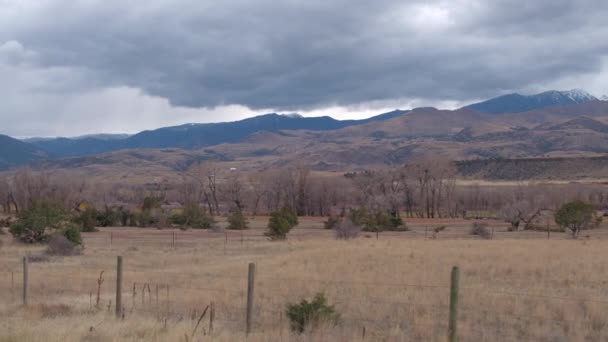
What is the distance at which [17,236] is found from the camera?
4300cm

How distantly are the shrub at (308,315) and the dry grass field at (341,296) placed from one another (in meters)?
0.23

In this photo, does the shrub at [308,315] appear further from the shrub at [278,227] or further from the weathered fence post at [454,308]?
the shrub at [278,227]

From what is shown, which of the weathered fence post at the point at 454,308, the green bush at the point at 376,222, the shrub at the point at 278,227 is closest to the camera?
the weathered fence post at the point at 454,308

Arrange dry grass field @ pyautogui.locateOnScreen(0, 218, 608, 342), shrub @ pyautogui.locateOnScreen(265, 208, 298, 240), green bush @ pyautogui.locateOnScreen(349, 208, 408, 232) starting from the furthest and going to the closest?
green bush @ pyautogui.locateOnScreen(349, 208, 408, 232) → shrub @ pyautogui.locateOnScreen(265, 208, 298, 240) → dry grass field @ pyautogui.locateOnScreen(0, 218, 608, 342)


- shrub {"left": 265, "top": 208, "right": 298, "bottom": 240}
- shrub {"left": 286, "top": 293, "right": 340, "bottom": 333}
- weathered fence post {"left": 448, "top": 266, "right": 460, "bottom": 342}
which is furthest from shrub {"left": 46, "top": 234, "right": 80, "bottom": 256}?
weathered fence post {"left": 448, "top": 266, "right": 460, "bottom": 342}

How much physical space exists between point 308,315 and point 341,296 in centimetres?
491

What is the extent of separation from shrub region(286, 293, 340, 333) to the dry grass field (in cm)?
23

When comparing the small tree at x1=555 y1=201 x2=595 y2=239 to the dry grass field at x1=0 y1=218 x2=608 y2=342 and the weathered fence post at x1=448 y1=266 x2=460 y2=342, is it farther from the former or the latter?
the weathered fence post at x1=448 y1=266 x2=460 y2=342

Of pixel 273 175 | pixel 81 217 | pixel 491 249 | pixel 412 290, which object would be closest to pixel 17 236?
pixel 81 217

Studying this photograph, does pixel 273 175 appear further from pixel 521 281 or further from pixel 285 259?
pixel 521 281

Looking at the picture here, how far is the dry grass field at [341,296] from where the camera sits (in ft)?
39.4

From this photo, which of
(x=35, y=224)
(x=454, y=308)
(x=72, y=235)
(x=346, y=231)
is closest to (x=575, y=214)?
(x=346, y=231)

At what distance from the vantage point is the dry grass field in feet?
39.4

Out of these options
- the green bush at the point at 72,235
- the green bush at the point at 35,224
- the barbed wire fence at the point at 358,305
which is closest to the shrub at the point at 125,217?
the green bush at the point at 35,224
